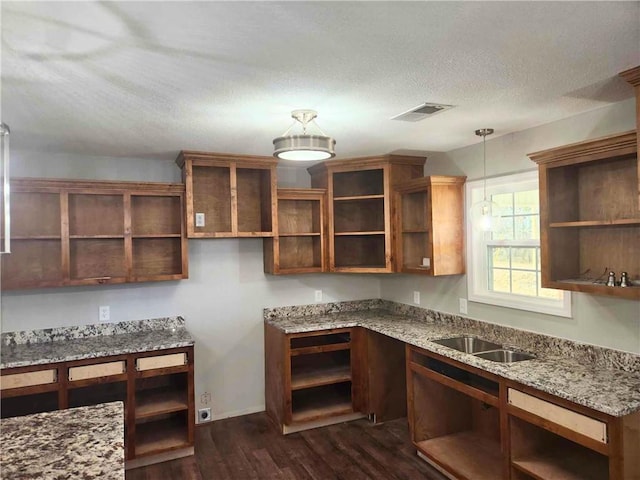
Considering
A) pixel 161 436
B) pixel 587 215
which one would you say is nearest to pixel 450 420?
pixel 587 215

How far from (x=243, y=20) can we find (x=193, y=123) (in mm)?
1329

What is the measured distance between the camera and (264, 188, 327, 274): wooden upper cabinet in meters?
4.09

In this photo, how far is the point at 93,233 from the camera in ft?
11.7

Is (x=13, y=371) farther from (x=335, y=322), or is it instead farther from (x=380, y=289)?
(x=380, y=289)

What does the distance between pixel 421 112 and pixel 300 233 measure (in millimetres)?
1915

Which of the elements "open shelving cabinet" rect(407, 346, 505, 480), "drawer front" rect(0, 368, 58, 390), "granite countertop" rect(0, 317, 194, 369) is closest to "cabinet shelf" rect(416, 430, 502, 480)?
"open shelving cabinet" rect(407, 346, 505, 480)

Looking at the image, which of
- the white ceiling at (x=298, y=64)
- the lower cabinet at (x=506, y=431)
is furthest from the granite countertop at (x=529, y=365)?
the white ceiling at (x=298, y=64)

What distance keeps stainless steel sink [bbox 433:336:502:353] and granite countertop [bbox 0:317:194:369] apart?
193cm

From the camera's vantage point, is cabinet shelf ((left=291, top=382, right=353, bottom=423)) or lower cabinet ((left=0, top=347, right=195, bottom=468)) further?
cabinet shelf ((left=291, top=382, right=353, bottom=423))

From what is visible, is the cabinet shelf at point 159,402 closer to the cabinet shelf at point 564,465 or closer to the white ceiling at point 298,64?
the white ceiling at point 298,64

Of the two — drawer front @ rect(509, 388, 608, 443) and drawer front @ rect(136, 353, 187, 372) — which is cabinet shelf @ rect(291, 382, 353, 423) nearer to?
drawer front @ rect(136, 353, 187, 372)

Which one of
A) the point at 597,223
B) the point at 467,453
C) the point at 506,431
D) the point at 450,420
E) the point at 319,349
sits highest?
the point at 597,223

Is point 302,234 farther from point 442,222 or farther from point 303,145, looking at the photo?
point 303,145

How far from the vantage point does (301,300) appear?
4.40 metres
